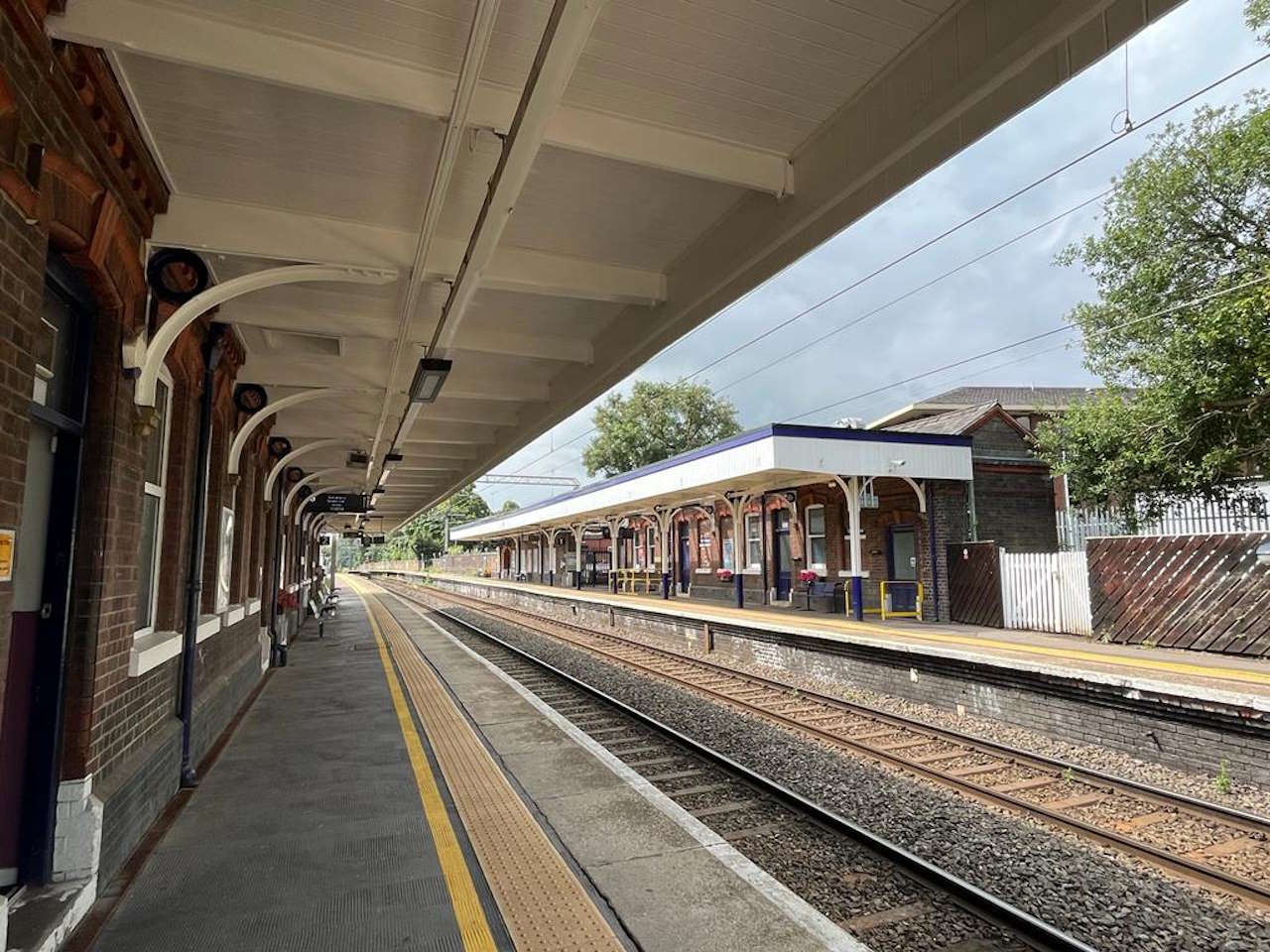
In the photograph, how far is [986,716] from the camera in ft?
29.3

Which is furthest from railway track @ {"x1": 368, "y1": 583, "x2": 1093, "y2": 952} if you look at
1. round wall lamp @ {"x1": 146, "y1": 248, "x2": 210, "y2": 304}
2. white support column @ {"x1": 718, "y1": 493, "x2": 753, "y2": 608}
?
white support column @ {"x1": 718, "y1": 493, "x2": 753, "y2": 608}

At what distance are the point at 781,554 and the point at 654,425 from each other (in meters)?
30.8

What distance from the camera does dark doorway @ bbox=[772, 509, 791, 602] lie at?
829 inches

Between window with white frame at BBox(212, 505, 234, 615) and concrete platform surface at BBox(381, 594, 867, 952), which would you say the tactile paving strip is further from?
window with white frame at BBox(212, 505, 234, 615)

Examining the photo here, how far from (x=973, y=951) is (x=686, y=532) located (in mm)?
23720

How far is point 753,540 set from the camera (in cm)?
2256

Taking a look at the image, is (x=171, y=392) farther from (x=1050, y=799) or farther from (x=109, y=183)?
(x=1050, y=799)

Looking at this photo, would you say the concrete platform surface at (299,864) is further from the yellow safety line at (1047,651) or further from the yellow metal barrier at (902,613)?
the yellow metal barrier at (902,613)

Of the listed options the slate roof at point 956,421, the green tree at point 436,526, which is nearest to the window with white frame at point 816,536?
the slate roof at point 956,421

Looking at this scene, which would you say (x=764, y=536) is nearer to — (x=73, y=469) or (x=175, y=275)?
(x=175, y=275)

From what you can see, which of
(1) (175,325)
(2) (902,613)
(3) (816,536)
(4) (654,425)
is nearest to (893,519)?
(2) (902,613)

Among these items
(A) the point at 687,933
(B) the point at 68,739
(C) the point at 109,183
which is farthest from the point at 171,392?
(A) the point at 687,933

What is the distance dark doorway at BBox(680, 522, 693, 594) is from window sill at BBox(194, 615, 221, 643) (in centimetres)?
2130

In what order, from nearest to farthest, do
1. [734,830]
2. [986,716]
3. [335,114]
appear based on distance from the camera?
1. [335,114]
2. [734,830]
3. [986,716]
